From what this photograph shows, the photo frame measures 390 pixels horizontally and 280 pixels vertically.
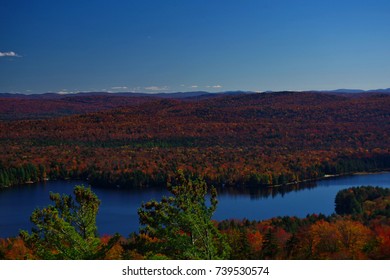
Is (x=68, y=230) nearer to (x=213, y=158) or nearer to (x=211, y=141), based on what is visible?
(x=213, y=158)

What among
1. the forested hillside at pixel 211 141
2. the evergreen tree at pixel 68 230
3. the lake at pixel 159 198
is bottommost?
the lake at pixel 159 198

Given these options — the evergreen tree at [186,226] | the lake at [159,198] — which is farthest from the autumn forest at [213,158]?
the lake at [159,198]

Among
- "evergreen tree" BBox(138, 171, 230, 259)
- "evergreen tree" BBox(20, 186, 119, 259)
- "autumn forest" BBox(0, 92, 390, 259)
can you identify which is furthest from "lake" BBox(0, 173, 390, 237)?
"evergreen tree" BBox(138, 171, 230, 259)

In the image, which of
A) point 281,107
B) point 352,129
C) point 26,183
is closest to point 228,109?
point 281,107

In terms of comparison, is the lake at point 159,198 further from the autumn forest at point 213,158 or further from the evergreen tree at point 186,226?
the evergreen tree at point 186,226

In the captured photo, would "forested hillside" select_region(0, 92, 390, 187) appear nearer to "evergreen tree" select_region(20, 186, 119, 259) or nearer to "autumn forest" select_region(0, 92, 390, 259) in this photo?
"autumn forest" select_region(0, 92, 390, 259)

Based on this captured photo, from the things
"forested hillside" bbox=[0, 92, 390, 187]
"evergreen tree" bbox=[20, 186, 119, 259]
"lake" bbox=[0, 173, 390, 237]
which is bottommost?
"lake" bbox=[0, 173, 390, 237]
